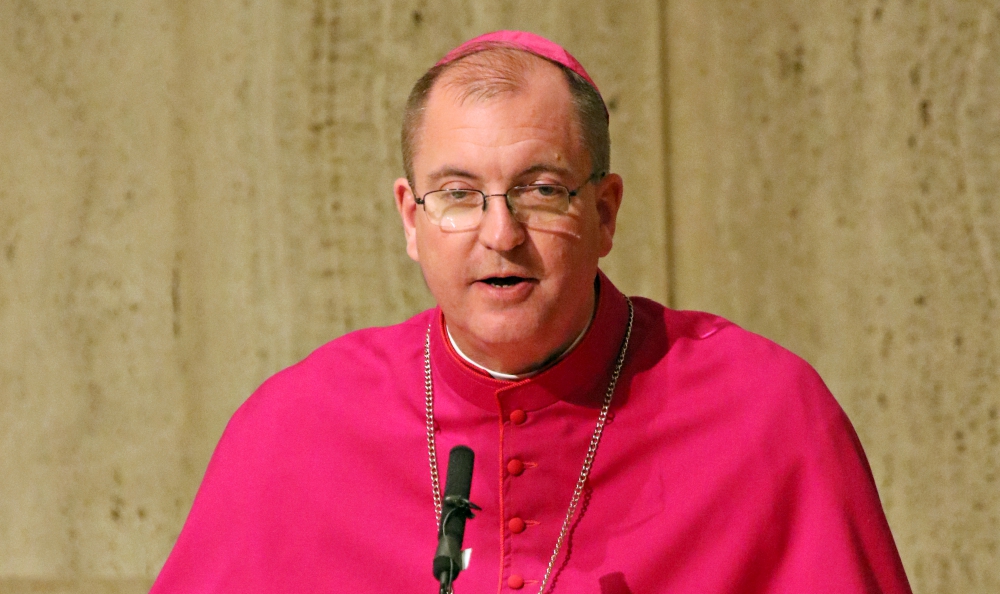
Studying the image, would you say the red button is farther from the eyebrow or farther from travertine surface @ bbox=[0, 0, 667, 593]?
travertine surface @ bbox=[0, 0, 667, 593]

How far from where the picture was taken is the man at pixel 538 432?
1941mm

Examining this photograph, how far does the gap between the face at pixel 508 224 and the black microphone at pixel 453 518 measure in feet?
1.57

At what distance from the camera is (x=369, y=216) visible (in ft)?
10.9

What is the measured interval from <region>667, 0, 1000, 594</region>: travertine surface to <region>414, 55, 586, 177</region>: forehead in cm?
139

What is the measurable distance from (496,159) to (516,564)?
754 mm

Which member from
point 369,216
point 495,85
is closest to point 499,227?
point 495,85

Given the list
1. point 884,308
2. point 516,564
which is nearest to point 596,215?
point 516,564

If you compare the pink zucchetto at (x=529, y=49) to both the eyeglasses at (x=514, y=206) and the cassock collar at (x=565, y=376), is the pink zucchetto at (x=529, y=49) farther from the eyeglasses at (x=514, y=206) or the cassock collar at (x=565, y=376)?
the cassock collar at (x=565, y=376)

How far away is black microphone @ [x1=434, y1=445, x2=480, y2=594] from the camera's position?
1.45m

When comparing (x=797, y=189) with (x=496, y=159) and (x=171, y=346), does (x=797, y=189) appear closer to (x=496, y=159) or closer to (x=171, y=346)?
(x=496, y=159)

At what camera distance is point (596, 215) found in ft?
6.75

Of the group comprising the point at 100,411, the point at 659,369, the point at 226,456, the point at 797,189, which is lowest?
the point at 100,411

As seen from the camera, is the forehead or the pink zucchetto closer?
the forehead

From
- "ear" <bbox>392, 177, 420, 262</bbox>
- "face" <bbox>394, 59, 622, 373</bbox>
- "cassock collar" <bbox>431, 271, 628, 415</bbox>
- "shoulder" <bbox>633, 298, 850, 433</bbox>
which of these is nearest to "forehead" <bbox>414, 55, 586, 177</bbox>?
"face" <bbox>394, 59, 622, 373</bbox>
